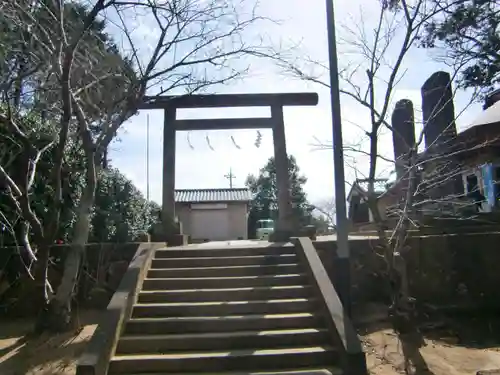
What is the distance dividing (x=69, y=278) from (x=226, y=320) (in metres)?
2.60

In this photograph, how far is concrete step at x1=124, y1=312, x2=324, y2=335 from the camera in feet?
21.4

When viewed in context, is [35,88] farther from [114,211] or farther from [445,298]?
[445,298]

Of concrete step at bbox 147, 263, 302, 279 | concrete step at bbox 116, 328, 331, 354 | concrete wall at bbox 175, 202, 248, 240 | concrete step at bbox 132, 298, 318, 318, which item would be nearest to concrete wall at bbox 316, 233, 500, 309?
concrete step at bbox 147, 263, 302, 279

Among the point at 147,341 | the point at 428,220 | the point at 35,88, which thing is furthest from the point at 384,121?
the point at 35,88

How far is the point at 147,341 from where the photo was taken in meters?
6.12

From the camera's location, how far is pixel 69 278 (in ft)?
23.4

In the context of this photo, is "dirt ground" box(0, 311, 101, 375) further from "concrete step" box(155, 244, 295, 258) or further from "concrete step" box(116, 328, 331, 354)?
"concrete step" box(155, 244, 295, 258)

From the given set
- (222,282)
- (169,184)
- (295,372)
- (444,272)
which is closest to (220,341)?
(295,372)

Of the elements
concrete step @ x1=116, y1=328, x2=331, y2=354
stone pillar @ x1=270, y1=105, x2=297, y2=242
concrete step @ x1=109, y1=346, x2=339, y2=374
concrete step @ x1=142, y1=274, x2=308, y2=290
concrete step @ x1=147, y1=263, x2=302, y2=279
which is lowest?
concrete step @ x1=109, y1=346, x2=339, y2=374

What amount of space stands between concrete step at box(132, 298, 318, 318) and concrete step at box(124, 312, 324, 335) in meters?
0.26

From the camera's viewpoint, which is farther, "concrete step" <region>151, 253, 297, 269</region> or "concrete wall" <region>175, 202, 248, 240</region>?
"concrete wall" <region>175, 202, 248, 240</region>

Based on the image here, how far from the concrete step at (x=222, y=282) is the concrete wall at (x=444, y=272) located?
1.59 meters

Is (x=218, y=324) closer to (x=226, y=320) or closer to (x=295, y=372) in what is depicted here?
(x=226, y=320)

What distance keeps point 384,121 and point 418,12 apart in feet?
6.69
